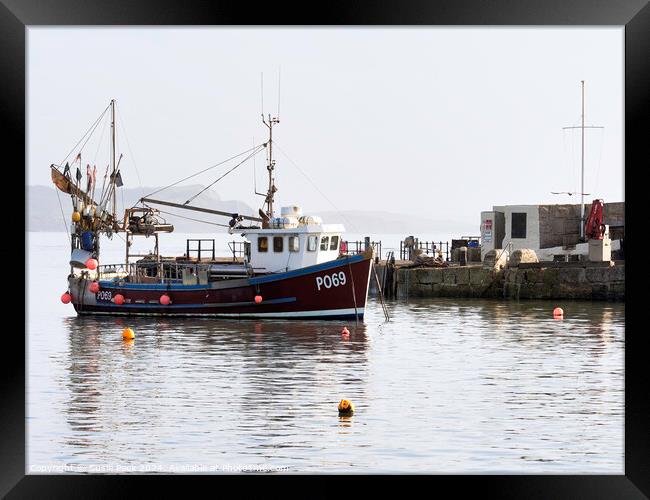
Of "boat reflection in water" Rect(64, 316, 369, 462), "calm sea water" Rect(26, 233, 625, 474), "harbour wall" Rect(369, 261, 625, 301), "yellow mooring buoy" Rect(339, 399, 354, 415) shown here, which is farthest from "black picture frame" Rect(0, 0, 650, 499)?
"harbour wall" Rect(369, 261, 625, 301)

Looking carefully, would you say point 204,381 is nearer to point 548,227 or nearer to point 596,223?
point 596,223

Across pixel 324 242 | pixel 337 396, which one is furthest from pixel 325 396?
pixel 324 242

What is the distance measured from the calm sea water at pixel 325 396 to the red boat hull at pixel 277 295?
36 cm

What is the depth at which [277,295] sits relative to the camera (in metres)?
28.7

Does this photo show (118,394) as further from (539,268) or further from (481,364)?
(539,268)

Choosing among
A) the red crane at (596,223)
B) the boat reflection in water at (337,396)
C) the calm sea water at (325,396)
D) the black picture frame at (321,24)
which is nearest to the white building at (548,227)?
the red crane at (596,223)

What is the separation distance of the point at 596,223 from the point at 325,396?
76.9 feet

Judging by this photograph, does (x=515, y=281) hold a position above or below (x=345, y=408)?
above

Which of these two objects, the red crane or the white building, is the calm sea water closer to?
the red crane

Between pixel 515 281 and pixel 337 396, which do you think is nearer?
pixel 337 396

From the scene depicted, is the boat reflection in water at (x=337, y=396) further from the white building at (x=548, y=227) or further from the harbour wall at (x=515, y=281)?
the white building at (x=548, y=227)

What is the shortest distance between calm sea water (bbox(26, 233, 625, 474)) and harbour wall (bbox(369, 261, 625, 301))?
647 cm

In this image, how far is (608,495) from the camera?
6.29m

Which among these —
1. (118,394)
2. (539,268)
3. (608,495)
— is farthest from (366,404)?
(539,268)
